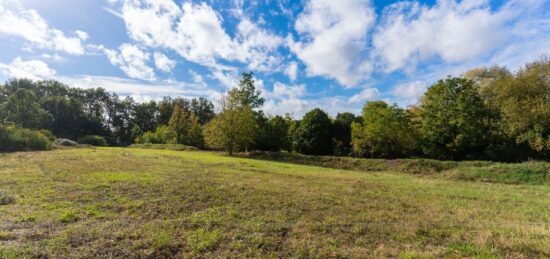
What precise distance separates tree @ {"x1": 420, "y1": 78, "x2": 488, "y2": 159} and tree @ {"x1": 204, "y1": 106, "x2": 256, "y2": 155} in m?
18.0

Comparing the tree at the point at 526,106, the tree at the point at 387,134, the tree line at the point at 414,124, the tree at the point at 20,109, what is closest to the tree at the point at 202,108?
the tree line at the point at 414,124

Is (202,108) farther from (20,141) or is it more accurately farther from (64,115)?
(20,141)

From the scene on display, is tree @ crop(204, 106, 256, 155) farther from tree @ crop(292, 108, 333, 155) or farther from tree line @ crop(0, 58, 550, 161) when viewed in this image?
Answer: tree @ crop(292, 108, 333, 155)

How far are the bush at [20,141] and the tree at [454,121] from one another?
125 ft

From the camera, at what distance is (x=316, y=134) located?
3262cm

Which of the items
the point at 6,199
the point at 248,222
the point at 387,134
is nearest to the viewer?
the point at 248,222

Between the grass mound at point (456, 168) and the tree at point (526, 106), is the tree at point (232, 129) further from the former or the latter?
the tree at point (526, 106)

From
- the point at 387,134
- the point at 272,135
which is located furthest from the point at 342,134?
the point at 272,135

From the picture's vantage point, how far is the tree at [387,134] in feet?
87.8

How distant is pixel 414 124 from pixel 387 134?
388cm

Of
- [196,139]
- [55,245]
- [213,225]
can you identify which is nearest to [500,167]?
[213,225]

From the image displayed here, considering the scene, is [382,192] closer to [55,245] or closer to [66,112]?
[55,245]

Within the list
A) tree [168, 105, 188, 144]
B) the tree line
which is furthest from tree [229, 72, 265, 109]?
tree [168, 105, 188, 144]

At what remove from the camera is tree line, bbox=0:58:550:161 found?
21969 millimetres
